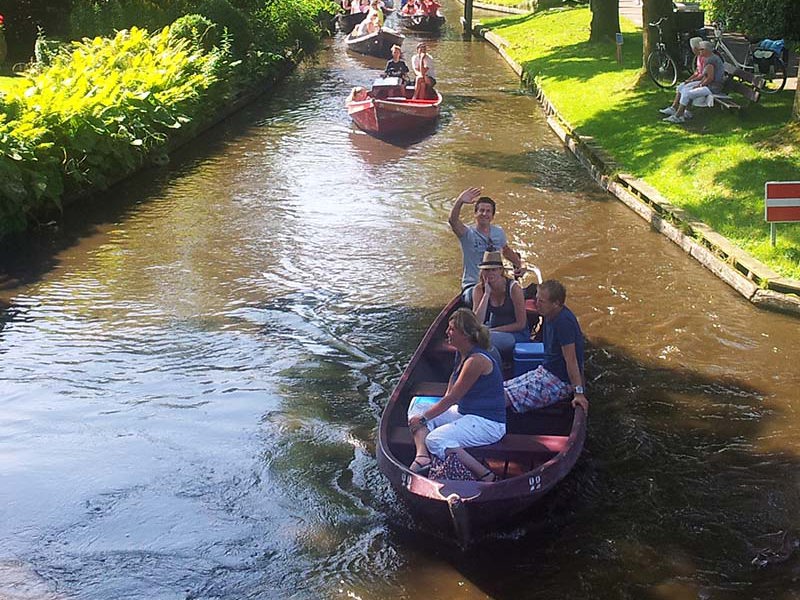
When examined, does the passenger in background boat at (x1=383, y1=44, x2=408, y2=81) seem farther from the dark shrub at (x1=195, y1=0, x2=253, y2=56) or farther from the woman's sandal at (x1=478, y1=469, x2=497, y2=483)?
the woman's sandal at (x1=478, y1=469, x2=497, y2=483)

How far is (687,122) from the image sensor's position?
732 inches

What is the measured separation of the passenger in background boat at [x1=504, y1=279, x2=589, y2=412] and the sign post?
4753mm

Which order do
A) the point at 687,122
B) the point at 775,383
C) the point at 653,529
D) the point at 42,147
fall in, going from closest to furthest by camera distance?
the point at 653,529 → the point at 775,383 → the point at 42,147 → the point at 687,122

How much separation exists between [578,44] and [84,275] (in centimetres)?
2034

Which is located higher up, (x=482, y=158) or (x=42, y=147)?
(x=42, y=147)

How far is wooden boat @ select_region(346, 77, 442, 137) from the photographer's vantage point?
2148cm

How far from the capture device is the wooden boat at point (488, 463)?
7148mm

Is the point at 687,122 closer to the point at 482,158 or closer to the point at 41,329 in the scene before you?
the point at 482,158

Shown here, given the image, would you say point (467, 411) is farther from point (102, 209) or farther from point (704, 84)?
point (704, 84)

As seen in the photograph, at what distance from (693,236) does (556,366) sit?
6010 mm

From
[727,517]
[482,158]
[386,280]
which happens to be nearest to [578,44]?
[482,158]

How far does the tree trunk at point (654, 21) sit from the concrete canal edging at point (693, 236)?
294 cm

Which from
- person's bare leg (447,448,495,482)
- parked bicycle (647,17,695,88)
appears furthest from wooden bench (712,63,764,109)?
person's bare leg (447,448,495,482)

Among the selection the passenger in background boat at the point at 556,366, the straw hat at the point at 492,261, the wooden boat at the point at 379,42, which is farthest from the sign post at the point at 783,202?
the wooden boat at the point at 379,42
